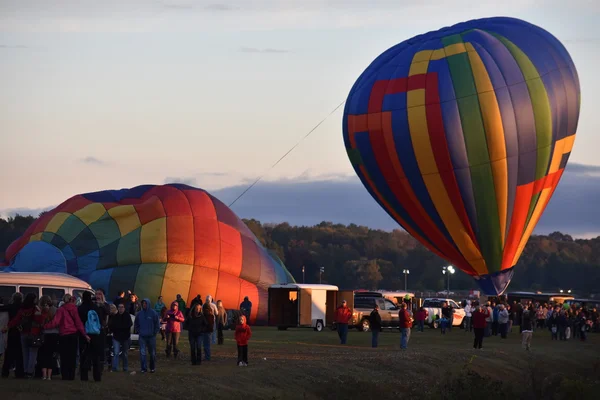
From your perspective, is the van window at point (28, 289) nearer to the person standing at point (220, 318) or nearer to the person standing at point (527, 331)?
the person standing at point (220, 318)

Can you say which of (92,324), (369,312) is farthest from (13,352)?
(369,312)

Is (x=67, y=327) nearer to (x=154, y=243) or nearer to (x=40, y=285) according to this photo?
(x=40, y=285)

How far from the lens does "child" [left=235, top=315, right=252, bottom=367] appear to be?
2506 cm

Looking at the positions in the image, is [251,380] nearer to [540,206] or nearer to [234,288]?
[540,206]

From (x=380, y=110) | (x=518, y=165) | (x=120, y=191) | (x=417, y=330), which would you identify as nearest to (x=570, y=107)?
(x=518, y=165)

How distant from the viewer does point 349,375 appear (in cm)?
2447

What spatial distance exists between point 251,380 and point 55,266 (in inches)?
965

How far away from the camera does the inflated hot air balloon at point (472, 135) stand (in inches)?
1506

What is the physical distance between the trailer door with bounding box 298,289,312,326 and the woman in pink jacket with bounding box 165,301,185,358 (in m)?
18.1

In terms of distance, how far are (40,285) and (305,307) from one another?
22.6 meters

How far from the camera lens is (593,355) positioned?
36.1 m

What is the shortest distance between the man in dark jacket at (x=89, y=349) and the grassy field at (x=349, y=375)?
40cm

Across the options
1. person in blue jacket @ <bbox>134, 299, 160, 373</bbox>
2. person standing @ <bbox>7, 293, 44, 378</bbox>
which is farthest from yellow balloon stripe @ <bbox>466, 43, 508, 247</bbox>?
person standing @ <bbox>7, 293, 44, 378</bbox>

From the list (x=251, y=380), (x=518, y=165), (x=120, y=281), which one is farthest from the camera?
(x=120, y=281)
